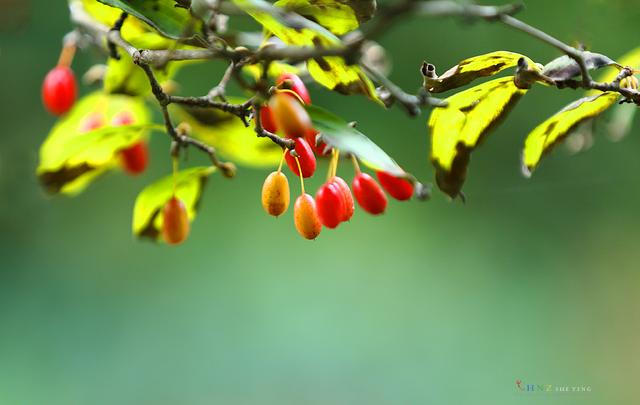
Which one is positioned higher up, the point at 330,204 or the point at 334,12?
the point at 334,12

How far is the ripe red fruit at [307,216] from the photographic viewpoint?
0.50m

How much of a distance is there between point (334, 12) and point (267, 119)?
0.26ft

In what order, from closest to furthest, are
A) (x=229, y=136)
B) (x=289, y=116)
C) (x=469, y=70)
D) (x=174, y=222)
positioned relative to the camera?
(x=289, y=116) → (x=469, y=70) → (x=174, y=222) → (x=229, y=136)

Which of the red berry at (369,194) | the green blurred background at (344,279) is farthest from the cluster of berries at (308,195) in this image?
the green blurred background at (344,279)

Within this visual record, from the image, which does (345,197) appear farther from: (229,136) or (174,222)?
(229,136)

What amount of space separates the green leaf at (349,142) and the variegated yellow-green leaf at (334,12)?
0.08 m

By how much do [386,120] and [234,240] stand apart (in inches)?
21.7

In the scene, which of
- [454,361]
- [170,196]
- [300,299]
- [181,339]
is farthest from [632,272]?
[170,196]

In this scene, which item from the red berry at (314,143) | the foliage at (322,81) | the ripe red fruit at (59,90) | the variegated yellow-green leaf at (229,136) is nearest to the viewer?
the foliage at (322,81)

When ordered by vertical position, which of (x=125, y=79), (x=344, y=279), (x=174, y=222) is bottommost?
(x=344, y=279)

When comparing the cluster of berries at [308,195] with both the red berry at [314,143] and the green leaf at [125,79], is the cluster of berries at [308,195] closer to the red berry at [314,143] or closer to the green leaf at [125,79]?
the red berry at [314,143]

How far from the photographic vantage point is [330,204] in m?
0.50

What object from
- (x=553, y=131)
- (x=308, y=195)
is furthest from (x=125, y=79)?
(x=553, y=131)

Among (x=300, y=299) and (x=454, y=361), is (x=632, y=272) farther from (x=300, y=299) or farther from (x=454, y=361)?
(x=300, y=299)
